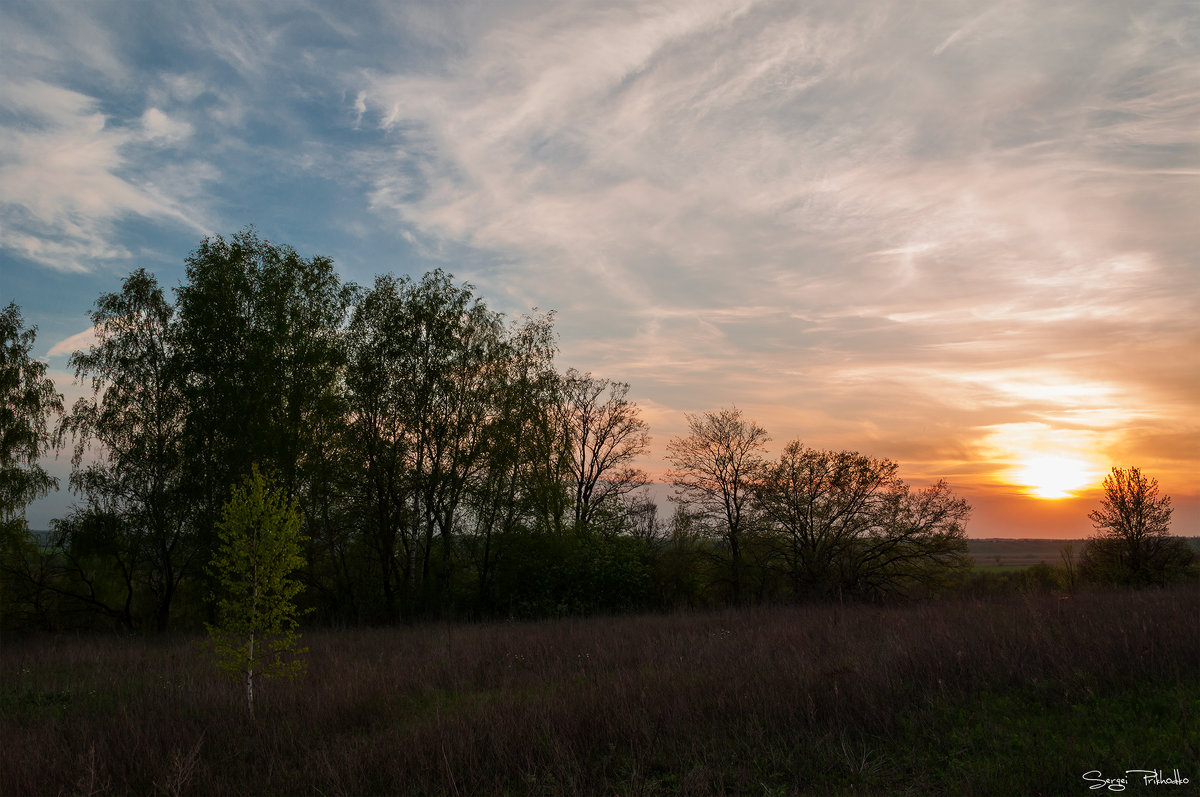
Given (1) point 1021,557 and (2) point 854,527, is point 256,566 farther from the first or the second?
(1) point 1021,557

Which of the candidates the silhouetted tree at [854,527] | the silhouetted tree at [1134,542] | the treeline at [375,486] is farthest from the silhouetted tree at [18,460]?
the silhouetted tree at [1134,542]

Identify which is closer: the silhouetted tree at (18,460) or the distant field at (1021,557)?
the silhouetted tree at (18,460)

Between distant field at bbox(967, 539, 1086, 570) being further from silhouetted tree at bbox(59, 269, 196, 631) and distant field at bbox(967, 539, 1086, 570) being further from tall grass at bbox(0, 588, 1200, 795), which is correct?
silhouetted tree at bbox(59, 269, 196, 631)

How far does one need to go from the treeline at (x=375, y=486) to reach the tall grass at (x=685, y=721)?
11918mm

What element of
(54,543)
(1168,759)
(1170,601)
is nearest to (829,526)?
(1170,601)

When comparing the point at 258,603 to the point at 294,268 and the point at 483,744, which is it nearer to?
the point at 483,744

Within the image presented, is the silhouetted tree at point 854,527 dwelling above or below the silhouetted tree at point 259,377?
below

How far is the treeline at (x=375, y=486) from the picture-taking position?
22.6 metres

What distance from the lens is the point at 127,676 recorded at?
12.8 meters
